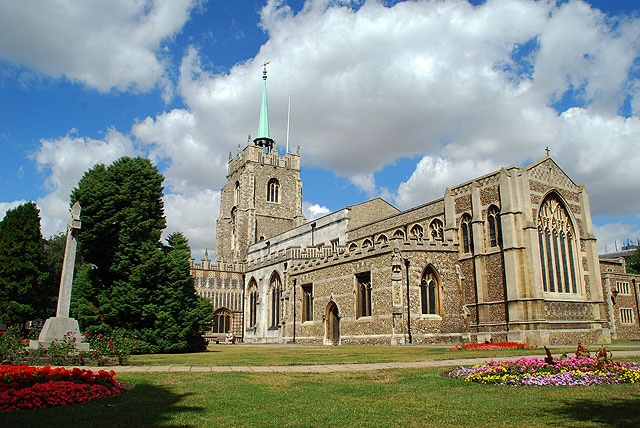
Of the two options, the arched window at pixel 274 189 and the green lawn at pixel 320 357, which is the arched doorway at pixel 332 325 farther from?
the arched window at pixel 274 189

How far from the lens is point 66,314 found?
17.2 metres

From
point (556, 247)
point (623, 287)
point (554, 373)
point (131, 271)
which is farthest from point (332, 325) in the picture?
point (623, 287)

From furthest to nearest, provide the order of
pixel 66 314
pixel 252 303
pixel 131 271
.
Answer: pixel 252 303
pixel 131 271
pixel 66 314

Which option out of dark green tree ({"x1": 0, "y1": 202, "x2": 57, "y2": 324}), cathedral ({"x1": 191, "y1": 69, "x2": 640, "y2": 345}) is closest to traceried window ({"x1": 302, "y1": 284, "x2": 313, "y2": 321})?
cathedral ({"x1": 191, "y1": 69, "x2": 640, "y2": 345})

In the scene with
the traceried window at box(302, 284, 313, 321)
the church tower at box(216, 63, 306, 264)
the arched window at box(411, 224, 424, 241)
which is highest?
the church tower at box(216, 63, 306, 264)

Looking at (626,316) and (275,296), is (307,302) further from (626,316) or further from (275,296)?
(626,316)

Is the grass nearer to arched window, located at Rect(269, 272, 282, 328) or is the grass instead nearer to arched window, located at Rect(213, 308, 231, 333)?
arched window, located at Rect(269, 272, 282, 328)

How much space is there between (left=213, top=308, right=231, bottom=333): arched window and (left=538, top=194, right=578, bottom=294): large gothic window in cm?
3771

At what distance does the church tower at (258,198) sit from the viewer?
2677 inches

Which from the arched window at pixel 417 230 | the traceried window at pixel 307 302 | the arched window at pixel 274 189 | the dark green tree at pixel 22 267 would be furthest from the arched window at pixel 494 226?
the arched window at pixel 274 189

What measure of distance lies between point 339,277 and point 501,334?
1146cm

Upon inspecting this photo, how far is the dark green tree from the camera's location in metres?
35.8

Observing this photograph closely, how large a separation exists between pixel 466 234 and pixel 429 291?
4.99 metres

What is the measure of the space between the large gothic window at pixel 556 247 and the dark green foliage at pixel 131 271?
2111 cm
